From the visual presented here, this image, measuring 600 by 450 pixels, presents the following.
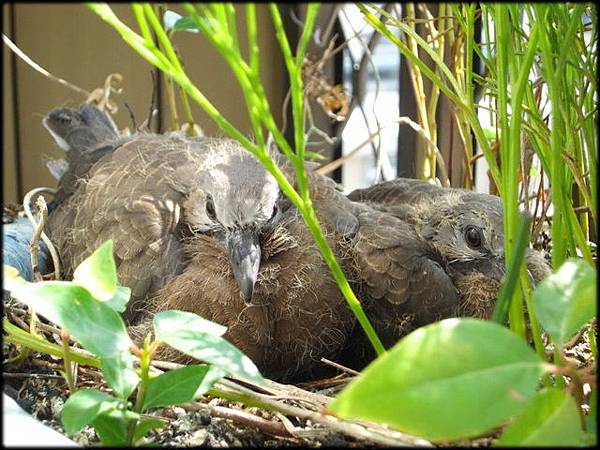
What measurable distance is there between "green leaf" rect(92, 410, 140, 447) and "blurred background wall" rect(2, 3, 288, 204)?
1.50 meters

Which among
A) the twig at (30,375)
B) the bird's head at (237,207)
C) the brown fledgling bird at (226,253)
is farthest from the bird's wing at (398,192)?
the twig at (30,375)

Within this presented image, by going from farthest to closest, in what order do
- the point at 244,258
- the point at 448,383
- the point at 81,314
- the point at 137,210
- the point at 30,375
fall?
1. the point at 137,210
2. the point at 244,258
3. the point at 30,375
4. the point at 81,314
5. the point at 448,383

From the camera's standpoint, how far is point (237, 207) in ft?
3.02

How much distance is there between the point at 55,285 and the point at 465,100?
1.38 ft

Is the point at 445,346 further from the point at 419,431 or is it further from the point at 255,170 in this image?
the point at 255,170

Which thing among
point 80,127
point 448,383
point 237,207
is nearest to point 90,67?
point 80,127

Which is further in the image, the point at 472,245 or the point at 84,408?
the point at 472,245

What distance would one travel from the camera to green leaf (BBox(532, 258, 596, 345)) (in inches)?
14.0

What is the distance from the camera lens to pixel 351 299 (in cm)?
53

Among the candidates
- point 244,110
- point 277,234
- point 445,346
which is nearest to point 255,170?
point 277,234

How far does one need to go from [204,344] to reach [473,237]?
2.23ft

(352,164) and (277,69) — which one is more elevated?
(277,69)

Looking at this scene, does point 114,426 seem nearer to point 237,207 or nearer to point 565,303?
point 565,303

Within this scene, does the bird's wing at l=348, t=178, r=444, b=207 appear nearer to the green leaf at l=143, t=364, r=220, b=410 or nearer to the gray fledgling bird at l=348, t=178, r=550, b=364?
the gray fledgling bird at l=348, t=178, r=550, b=364
